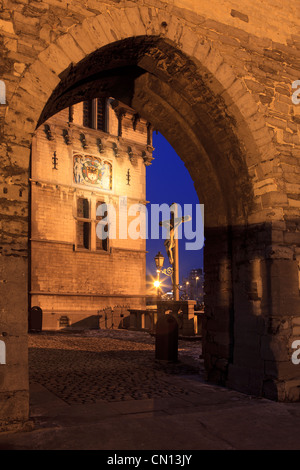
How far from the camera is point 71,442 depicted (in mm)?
3705

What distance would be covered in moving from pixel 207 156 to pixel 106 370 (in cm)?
399

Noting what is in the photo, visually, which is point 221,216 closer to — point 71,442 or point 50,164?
point 71,442

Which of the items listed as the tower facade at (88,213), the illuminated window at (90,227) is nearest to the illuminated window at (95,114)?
the tower facade at (88,213)

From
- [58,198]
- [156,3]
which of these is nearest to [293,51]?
[156,3]

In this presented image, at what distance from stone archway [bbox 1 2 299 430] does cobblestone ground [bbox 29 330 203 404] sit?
1.08 m

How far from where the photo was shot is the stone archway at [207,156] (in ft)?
14.5

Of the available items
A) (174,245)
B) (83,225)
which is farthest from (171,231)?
(83,225)

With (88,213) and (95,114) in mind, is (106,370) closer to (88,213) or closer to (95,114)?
(88,213)

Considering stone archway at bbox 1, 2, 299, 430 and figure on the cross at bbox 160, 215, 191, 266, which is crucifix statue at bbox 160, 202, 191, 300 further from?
stone archway at bbox 1, 2, 299, 430

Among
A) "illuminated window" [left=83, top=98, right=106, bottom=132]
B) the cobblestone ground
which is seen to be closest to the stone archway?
the cobblestone ground

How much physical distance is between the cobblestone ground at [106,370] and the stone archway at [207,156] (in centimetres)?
108

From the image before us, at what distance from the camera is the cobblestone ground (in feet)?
19.0

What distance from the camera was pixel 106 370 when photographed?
24.8 feet
